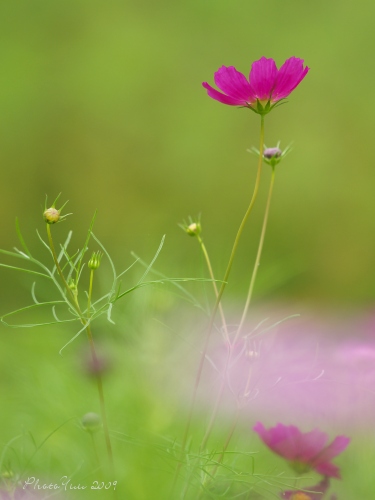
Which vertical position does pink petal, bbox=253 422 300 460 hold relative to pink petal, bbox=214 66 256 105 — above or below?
below

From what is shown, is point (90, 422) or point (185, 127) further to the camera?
point (185, 127)

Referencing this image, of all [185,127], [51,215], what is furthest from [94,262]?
[185,127]

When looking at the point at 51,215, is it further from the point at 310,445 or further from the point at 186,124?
the point at 186,124

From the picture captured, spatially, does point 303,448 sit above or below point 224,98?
below

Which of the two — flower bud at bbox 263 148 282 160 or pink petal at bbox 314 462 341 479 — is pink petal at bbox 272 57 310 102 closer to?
flower bud at bbox 263 148 282 160

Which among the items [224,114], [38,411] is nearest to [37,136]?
[224,114]

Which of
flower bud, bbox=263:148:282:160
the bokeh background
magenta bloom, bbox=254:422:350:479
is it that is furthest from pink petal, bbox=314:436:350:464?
the bokeh background

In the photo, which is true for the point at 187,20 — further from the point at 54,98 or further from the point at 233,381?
the point at 233,381

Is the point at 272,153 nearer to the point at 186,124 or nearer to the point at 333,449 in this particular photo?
the point at 333,449
